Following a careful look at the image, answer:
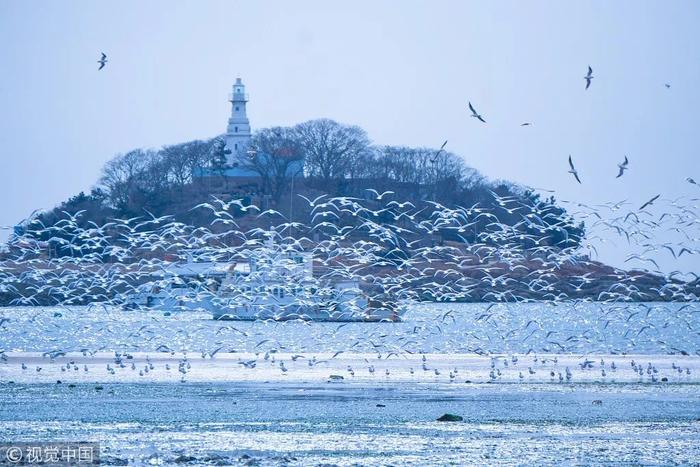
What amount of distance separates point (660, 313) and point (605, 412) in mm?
59916

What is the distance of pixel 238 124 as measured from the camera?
12238 centimetres

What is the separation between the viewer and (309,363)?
3919 centimetres

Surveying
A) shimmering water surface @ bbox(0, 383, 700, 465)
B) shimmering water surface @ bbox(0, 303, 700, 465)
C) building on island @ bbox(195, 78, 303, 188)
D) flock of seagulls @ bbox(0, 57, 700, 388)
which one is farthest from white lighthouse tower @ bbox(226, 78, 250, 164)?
shimmering water surface @ bbox(0, 383, 700, 465)

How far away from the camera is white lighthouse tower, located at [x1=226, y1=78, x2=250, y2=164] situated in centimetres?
12138

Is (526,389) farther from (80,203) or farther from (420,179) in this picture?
(420,179)

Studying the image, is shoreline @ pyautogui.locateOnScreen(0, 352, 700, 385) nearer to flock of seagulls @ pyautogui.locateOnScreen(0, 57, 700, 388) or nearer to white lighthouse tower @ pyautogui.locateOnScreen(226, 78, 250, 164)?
flock of seagulls @ pyautogui.locateOnScreen(0, 57, 700, 388)

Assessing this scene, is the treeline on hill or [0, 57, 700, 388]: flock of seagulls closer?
[0, 57, 700, 388]: flock of seagulls

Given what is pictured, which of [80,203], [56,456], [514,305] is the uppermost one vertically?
[80,203]

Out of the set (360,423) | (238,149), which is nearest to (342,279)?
(360,423)

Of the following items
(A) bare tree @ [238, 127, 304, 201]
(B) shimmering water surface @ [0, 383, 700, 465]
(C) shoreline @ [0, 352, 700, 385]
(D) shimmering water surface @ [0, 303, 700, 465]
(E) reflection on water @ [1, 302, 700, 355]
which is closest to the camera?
(B) shimmering water surface @ [0, 383, 700, 465]

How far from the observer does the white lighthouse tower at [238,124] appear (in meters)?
121

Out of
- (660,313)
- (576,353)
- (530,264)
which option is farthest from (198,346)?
(660,313)

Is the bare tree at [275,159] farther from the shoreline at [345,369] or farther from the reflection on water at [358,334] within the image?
the shoreline at [345,369]

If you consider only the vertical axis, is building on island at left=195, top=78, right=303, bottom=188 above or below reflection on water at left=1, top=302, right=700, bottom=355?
above
